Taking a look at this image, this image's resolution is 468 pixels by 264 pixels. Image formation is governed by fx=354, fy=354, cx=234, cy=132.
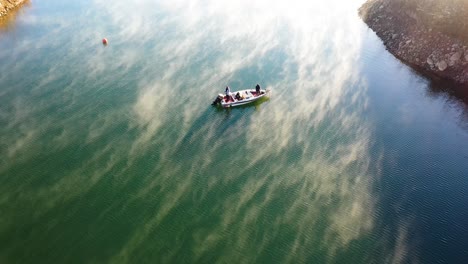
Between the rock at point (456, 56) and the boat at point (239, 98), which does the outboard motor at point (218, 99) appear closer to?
the boat at point (239, 98)

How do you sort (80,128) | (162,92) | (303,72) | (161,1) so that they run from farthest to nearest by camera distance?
(161,1) → (303,72) → (162,92) → (80,128)

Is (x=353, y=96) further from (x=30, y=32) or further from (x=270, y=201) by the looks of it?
(x=30, y=32)

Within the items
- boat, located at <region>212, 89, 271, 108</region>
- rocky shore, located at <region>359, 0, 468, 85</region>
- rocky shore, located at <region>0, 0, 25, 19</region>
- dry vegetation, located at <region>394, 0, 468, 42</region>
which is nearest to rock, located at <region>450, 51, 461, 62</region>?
rocky shore, located at <region>359, 0, 468, 85</region>

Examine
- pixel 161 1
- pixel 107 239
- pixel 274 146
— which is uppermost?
pixel 161 1

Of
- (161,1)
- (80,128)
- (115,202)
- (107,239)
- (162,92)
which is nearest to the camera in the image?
(107,239)

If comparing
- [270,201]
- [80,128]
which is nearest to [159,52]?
[80,128]

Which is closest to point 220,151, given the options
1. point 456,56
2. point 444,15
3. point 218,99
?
point 218,99

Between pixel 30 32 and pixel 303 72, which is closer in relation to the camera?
pixel 303 72

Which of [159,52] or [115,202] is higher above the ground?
[159,52]
